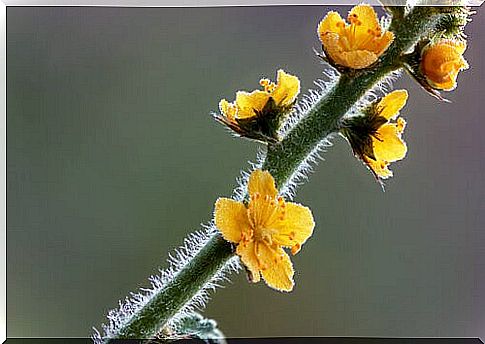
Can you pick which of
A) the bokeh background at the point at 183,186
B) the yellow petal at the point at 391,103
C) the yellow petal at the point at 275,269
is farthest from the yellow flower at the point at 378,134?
the bokeh background at the point at 183,186

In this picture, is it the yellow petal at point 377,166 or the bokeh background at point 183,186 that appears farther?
the bokeh background at point 183,186

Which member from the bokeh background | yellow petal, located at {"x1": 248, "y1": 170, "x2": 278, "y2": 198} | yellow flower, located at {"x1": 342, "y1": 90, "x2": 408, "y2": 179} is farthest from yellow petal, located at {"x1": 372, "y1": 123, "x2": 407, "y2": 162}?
the bokeh background

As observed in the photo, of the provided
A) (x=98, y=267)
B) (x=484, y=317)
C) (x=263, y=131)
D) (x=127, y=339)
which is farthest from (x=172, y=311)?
(x=484, y=317)

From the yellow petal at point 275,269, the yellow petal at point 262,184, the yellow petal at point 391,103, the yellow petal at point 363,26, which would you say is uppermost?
the yellow petal at point 363,26

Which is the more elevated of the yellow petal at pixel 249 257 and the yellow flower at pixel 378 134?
the yellow flower at pixel 378 134

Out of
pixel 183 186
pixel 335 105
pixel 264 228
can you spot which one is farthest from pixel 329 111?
pixel 183 186

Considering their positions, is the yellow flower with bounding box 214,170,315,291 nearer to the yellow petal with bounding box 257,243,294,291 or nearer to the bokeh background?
the yellow petal with bounding box 257,243,294,291

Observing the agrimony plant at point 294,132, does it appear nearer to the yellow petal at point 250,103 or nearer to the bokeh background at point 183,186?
the yellow petal at point 250,103
